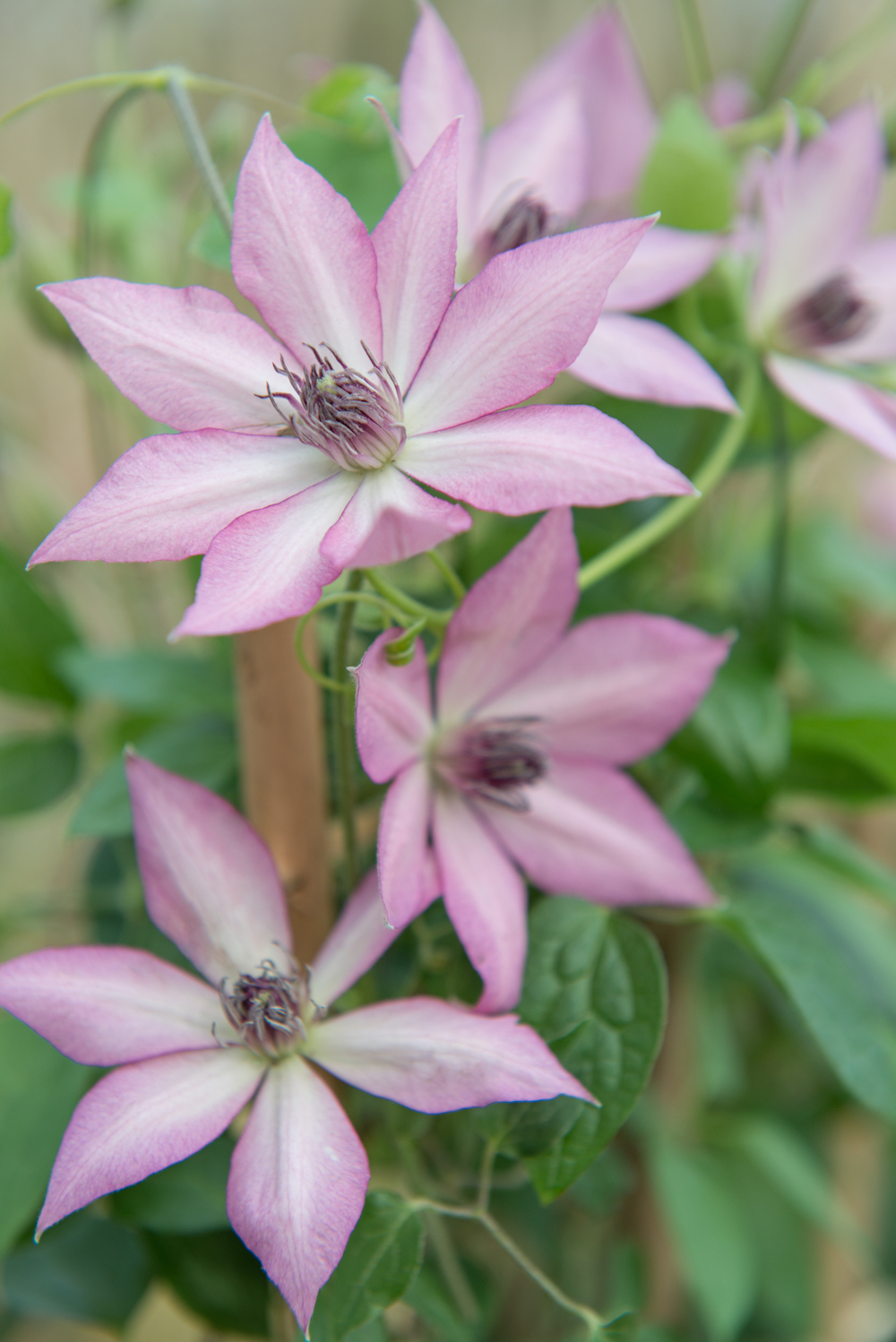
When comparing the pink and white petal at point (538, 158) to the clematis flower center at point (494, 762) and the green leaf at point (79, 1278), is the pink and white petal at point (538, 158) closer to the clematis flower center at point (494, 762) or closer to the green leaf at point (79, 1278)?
the clematis flower center at point (494, 762)

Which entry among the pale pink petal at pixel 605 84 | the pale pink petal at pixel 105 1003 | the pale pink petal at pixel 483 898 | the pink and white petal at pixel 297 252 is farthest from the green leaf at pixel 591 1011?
the pale pink petal at pixel 605 84

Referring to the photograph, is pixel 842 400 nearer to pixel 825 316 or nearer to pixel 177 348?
pixel 825 316

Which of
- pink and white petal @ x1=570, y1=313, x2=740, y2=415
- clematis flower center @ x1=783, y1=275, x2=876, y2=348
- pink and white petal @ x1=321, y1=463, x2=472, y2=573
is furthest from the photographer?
clematis flower center @ x1=783, y1=275, x2=876, y2=348

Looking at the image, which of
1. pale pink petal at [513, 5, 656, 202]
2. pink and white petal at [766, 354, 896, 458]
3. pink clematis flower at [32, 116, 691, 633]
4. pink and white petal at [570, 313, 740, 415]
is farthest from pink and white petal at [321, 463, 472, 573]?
pale pink petal at [513, 5, 656, 202]

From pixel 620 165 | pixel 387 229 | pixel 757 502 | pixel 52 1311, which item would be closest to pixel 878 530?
pixel 757 502

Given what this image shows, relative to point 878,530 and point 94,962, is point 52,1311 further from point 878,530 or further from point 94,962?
point 878,530

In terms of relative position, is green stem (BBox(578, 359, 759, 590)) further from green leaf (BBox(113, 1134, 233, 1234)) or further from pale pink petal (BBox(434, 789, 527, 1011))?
green leaf (BBox(113, 1134, 233, 1234))
